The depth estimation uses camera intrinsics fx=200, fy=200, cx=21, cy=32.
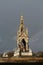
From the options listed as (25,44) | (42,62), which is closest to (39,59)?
(42,62)

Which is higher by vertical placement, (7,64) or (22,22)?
(22,22)

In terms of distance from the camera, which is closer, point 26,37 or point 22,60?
point 22,60

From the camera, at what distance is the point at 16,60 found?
3.46m

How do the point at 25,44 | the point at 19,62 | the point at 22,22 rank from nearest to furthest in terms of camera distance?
the point at 19,62 < the point at 25,44 < the point at 22,22

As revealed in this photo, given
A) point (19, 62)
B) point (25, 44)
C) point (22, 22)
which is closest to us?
point (19, 62)

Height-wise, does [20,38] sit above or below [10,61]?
above

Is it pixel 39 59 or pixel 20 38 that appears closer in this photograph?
pixel 39 59

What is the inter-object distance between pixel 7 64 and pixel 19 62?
0.22 m

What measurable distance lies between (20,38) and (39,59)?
47140 mm

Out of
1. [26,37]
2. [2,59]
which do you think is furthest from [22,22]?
[2,59]

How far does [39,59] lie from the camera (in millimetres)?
3500

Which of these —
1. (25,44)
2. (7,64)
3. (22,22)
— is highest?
(22,22)

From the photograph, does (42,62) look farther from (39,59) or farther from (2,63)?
(2,63)

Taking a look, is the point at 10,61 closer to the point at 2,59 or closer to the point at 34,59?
the point at 2,59
